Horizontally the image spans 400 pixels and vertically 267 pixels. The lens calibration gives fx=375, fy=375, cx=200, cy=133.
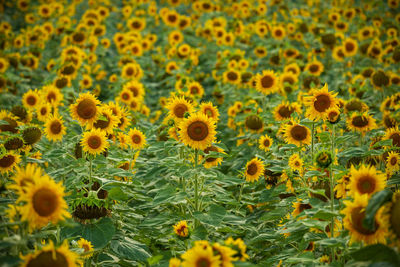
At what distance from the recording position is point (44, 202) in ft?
5.50

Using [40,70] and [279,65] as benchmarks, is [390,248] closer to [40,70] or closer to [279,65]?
[279,65]

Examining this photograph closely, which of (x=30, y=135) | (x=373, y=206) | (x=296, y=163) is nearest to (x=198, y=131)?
(x=296, y=163)

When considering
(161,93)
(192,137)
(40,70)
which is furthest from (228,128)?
(40,70)

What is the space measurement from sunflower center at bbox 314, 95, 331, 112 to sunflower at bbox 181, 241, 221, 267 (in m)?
1.57

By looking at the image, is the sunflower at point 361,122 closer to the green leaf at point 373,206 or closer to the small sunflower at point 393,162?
the small sunflower at point 393,162

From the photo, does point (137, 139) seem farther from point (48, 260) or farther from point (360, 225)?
point (360, 225)

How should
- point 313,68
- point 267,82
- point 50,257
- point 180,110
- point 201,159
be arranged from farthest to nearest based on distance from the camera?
point 313,68 < point 267,82 < point 201,159 < point 180,110 < point 50,257

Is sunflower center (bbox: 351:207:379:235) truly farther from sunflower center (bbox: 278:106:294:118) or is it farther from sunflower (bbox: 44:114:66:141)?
sunflower (bbox: 44:114:66:141)

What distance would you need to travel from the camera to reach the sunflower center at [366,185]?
6.25 ft

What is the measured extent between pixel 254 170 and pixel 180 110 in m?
0.86

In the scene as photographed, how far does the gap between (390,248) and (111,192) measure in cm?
165

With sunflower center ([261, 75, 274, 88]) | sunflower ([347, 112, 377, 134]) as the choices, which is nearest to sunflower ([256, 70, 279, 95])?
sunflower center ([261, 75, 274, 88])

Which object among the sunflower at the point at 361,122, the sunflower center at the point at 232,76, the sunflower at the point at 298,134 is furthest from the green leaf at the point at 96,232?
the sunflower center at the point at 232,76

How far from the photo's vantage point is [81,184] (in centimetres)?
267
